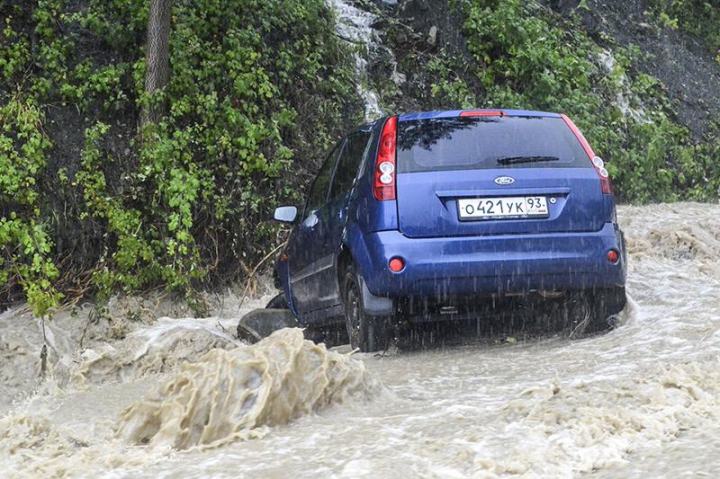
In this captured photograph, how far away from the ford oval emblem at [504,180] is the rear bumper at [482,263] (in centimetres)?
37

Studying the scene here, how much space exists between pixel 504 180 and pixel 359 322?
1.45 m

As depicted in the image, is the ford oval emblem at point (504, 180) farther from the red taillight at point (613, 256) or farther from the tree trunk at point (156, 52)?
the tree trunk at point (156, 52)

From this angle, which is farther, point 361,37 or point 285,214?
point 361,37

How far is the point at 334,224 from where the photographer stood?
26.2ft

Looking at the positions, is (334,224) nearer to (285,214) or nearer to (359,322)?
(359,322)

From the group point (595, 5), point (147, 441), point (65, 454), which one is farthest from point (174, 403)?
point (595, 5)

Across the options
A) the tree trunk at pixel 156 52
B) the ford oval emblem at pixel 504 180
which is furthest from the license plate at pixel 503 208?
the tree trunk at pixel 156 52

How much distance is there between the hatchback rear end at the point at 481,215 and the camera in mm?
7125

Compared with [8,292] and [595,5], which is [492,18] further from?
[8,292]

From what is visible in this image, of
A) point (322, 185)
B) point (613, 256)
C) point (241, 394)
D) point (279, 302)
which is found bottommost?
point (279, 302)

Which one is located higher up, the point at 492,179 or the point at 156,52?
the point at 156,52

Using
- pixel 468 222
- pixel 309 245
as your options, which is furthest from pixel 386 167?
pixel 309 245

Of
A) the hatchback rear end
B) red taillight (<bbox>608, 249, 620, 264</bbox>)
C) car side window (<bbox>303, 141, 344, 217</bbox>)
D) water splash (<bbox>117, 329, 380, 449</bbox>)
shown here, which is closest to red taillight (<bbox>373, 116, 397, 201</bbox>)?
the hatchback rear end

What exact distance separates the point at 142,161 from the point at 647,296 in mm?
5649
